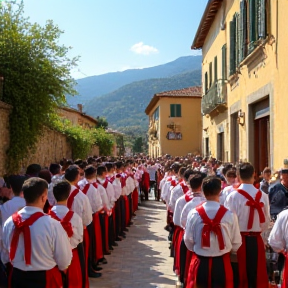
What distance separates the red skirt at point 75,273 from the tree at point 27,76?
7.74 meters

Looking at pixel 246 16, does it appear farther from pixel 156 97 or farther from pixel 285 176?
pixel 156 97

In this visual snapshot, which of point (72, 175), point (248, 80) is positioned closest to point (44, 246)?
point (72, 175)

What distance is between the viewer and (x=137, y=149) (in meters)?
75.3

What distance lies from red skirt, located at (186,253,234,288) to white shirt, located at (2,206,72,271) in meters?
1.50

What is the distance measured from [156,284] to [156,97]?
126 ft

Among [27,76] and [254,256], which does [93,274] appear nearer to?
[254,256]

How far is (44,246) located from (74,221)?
135cm

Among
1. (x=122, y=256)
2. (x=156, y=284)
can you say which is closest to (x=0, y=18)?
(x=122, y=256)

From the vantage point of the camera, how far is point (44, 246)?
14.8 ft

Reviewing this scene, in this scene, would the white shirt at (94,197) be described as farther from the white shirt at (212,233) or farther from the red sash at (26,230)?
the red sash at (26,230)

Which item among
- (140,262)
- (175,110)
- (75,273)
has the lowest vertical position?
(140,262)

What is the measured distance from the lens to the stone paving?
810 cm

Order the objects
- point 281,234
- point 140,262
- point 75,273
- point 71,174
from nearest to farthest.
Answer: point 281,234
point 75,273
point 71,174
point 140,262

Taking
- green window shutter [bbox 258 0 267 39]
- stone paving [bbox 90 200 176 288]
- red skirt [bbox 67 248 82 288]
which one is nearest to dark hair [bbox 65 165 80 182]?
red skirt [bbox 67 248 82 288]
